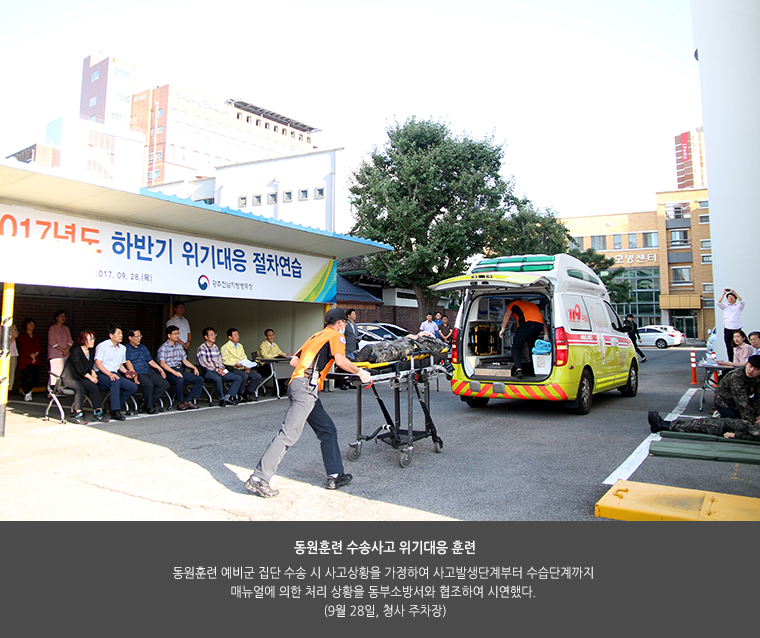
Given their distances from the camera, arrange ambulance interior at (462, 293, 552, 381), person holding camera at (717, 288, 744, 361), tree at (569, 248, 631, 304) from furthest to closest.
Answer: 1. tree at (569, 248, 631, 304)
2. person holding camera at (717, 288, 744, 361)
3. ambulance interior at (462, 293, 552, 381)

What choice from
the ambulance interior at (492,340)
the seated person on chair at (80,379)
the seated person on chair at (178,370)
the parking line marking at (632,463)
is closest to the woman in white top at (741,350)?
the parking line marking at (632,463)

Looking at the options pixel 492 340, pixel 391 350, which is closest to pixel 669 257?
pixel 492 340

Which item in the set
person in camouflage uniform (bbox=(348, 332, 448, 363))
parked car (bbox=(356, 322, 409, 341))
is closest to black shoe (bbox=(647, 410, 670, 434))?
person in camouflage uniform (bbox=(348, 332, 448, 363))

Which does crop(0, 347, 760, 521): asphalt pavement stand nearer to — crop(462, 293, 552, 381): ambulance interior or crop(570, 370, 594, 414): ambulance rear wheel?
crop(570, 370, 594, 414): ambulance rear wheel

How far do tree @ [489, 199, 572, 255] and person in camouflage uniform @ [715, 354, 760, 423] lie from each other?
53.7 feet

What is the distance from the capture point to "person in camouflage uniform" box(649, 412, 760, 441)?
251 inches

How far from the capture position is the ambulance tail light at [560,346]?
8086mm

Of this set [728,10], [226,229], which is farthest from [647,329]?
[226,229]

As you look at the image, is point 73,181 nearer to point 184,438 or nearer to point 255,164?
point 184,438

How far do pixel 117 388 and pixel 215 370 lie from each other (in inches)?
82.6

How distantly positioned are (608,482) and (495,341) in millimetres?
4732

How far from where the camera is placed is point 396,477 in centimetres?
530

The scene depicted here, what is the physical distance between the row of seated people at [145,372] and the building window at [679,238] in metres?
51.6

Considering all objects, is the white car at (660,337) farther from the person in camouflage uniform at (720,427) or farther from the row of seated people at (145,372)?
the row of seated people at (145,372)
